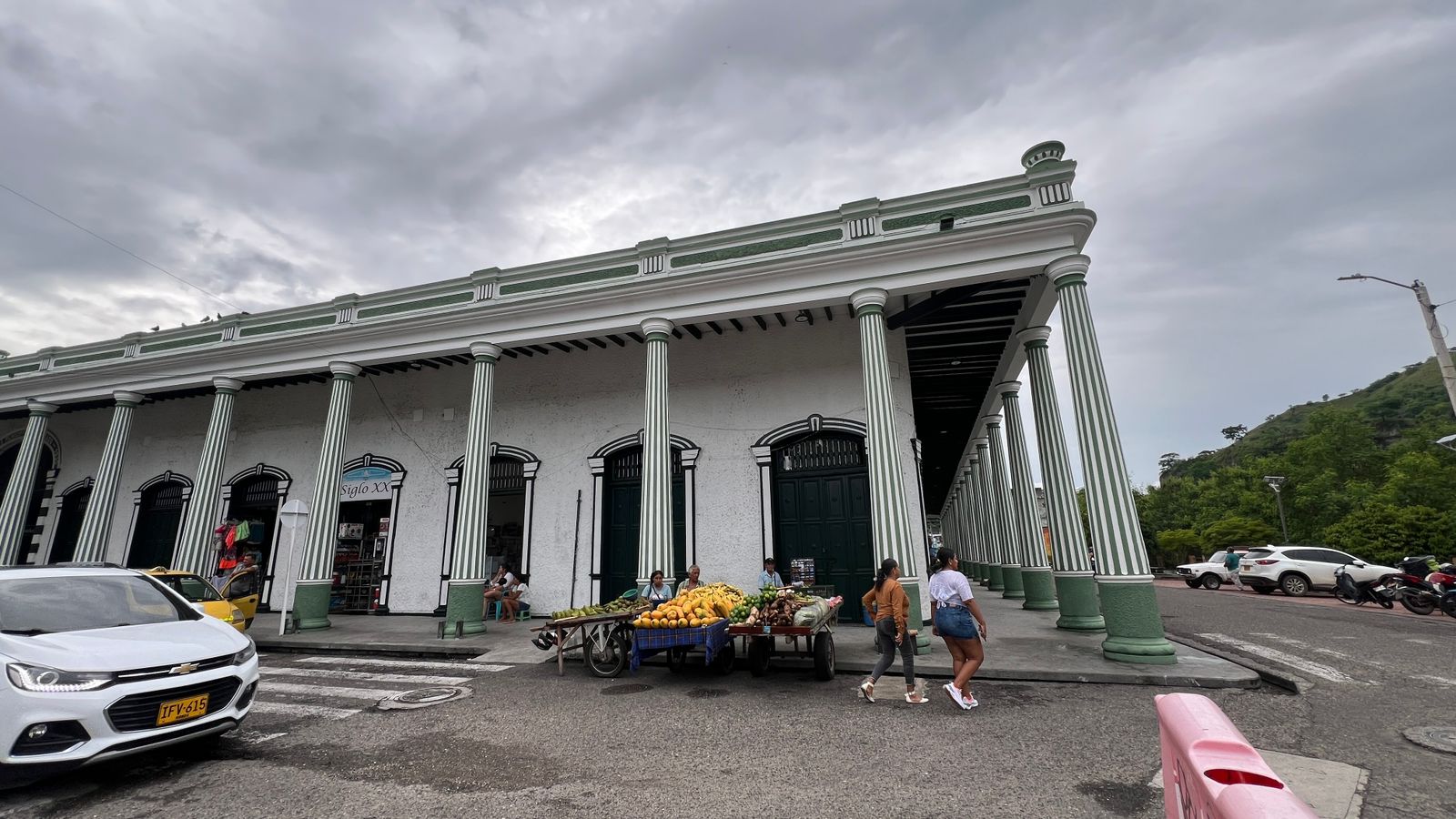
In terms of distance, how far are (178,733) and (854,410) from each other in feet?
34.9

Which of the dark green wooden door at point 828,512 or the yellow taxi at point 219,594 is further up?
the dark green wooden door at point 828,512

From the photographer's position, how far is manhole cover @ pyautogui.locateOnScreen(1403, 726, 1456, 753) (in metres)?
4.83

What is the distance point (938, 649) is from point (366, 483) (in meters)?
14.2

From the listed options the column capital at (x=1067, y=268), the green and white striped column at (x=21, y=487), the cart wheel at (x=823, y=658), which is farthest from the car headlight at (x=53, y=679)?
the green and white striped column at (x=21, y=487)

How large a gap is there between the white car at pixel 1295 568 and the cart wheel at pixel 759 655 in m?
19.3

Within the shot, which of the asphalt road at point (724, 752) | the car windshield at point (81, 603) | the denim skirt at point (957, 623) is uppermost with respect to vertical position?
the car windshield at point (81, 603)

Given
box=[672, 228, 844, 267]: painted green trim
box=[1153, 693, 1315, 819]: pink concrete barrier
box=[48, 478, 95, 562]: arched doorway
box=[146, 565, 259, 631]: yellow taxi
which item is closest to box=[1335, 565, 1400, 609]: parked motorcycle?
box=[672, 228, 844, 267]: painted green trim

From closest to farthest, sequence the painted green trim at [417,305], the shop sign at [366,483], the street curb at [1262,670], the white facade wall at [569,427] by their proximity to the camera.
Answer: the street curb at [1262,670]
the white facade wall at [569,427]
the painted green trim at [417,305]
the shop sign at [366,483]

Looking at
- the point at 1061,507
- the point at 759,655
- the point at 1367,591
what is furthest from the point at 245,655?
the point at 1367,591

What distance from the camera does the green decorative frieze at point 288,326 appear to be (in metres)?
14.2

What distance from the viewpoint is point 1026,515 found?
14.8 m

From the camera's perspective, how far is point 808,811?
3.81 meters

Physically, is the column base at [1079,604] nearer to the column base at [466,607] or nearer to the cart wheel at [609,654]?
the cart wheel at [609,654]

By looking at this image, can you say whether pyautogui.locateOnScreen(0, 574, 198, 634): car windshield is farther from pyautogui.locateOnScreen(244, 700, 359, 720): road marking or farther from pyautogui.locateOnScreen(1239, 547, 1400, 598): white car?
pyautogui.locateOnScreen(1239, 547, 1400, 598): white car
